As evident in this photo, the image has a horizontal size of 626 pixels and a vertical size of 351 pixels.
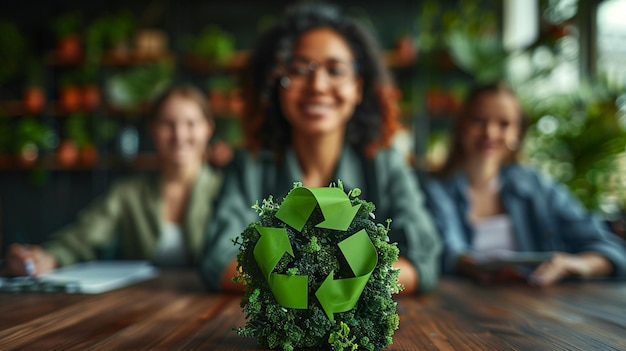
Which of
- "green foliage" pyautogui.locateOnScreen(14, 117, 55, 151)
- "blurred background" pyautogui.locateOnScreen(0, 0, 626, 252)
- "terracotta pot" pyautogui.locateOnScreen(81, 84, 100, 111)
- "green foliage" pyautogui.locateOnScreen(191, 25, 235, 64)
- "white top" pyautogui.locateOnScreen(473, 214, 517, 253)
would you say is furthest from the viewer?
"green foliage" pyautogui.locateOnScreen(14, 117, 55, 151)

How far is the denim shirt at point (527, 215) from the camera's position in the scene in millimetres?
1606

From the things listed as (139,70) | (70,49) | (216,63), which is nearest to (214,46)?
(216,63)

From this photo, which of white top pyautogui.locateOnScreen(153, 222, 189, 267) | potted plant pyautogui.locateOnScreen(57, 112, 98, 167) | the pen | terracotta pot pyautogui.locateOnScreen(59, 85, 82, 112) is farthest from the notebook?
terracotta pot pyautogui.locateOnScreen(59, 85, 82, 112)

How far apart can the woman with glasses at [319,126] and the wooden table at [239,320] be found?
179mm

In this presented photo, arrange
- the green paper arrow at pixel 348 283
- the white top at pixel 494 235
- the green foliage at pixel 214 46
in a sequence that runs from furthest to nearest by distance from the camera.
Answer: the green foliage at pixel 214 46, the white top at pixel 494 235, the green paper arrow at pixel 348 283

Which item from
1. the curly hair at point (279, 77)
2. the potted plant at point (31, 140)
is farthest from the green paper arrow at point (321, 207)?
the potted plant at point (31, 140)

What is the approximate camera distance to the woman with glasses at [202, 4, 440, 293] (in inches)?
47.8

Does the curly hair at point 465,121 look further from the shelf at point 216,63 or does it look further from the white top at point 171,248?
the shelf at point 216,63

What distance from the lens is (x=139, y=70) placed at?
4188mm

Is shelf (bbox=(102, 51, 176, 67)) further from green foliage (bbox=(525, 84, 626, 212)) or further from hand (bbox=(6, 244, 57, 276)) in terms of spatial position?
hand (bbox=(6, 244, 57, 276))

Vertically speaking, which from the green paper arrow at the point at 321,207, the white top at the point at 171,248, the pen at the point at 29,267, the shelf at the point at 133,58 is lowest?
the white top at the point at 171,248

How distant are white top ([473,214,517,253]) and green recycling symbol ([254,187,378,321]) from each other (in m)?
1.22

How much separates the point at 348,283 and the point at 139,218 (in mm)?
1534

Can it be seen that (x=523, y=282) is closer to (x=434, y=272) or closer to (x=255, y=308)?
(x=434, y=272)
